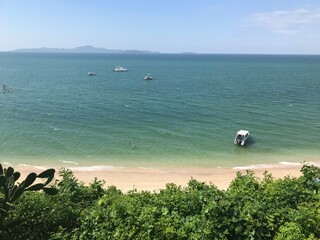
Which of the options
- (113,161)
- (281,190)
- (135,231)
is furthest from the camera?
(113,161)

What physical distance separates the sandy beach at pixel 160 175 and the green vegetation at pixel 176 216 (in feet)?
49.7

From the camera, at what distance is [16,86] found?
277ft

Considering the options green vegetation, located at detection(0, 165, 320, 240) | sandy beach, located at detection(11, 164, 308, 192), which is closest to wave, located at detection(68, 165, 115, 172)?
sandy beach, located at detection(11, 164, 308, 192)

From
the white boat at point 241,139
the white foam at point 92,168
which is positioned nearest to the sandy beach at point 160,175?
the white foam at point 92,168

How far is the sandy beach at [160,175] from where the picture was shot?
27359 millimetres

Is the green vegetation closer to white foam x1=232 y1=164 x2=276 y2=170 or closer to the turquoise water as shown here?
white foam x1=232 y1=164 x2=276 y2=170

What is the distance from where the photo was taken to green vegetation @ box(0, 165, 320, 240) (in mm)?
9500

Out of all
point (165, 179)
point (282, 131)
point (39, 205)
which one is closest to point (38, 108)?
point (165, 179)

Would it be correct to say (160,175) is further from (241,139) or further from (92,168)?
(241,139)

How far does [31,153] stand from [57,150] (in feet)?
9.03

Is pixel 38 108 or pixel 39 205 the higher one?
pixel 39 205

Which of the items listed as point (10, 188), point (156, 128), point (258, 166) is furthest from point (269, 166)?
point (10, 188)

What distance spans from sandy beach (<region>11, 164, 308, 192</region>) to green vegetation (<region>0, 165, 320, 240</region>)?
15137 millimetres

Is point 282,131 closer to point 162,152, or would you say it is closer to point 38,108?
point 162,152
